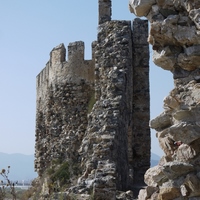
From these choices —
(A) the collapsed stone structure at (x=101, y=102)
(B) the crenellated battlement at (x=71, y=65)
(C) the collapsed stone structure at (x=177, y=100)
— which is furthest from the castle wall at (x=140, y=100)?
(C) the collapsed stone structure at (x=177, y=100)

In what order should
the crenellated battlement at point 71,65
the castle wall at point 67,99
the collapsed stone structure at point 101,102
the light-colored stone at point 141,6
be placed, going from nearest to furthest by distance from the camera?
the light-colored stone at point 141,6 → the collapsed stone structure at point 101,102 → the castle wall at point 67,99 → the crenellated battlement at point 71,65

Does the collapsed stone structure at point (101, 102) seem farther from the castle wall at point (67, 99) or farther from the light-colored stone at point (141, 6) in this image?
the light-colored stone at point (141, 6)

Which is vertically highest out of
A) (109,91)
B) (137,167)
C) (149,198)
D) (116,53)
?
(116,53)

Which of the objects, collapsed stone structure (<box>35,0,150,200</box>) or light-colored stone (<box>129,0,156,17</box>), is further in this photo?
collapsed stone structure (<box>35,0,150,200</box>)

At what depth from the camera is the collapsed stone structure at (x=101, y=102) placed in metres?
13.5

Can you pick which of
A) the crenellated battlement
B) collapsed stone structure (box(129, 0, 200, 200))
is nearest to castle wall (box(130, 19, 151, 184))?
the crenellated battlement

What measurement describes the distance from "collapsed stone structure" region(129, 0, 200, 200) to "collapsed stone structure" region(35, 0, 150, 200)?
6842mm

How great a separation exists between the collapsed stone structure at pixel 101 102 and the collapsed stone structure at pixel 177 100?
22.4 ft

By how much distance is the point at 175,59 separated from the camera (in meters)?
5.69

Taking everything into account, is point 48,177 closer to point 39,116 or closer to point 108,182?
point 39,116

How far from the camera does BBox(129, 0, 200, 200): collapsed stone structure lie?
5.14 meters

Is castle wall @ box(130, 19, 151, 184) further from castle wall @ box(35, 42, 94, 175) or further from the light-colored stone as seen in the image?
the light-colored stone

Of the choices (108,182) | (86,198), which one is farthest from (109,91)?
(86,198)

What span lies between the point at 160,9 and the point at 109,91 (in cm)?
868
